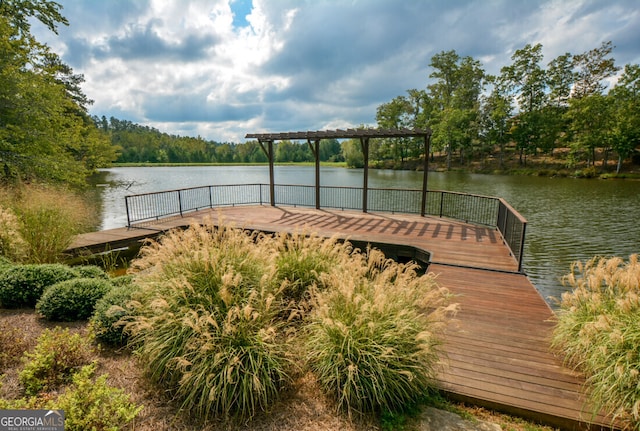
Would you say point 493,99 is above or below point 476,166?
above

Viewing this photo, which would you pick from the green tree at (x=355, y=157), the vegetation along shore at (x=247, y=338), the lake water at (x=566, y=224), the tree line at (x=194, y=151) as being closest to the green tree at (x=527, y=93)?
the lake water at (x=566, y=224)

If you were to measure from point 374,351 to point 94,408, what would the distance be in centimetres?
197

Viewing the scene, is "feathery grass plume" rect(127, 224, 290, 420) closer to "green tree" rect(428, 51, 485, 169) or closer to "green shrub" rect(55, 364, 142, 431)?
"green shrub" rect(55, 364, 142, 431)

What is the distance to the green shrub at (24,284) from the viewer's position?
3852mm

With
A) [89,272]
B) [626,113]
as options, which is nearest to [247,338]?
[89,272]

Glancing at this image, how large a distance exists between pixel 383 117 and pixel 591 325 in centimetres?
4783

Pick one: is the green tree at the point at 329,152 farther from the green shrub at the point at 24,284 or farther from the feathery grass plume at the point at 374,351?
the feathery grass plume at the point at 374,351

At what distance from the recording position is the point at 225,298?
8.05ft

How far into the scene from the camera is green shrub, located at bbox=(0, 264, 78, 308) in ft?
12.6

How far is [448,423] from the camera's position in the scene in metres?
2.34

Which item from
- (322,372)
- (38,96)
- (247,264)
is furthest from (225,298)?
(38,96)

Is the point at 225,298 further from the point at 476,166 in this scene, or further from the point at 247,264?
the point at 476,166

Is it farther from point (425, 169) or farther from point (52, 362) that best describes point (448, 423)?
point (425, 169)

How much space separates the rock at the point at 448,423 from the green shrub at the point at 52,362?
3014 millimetres
